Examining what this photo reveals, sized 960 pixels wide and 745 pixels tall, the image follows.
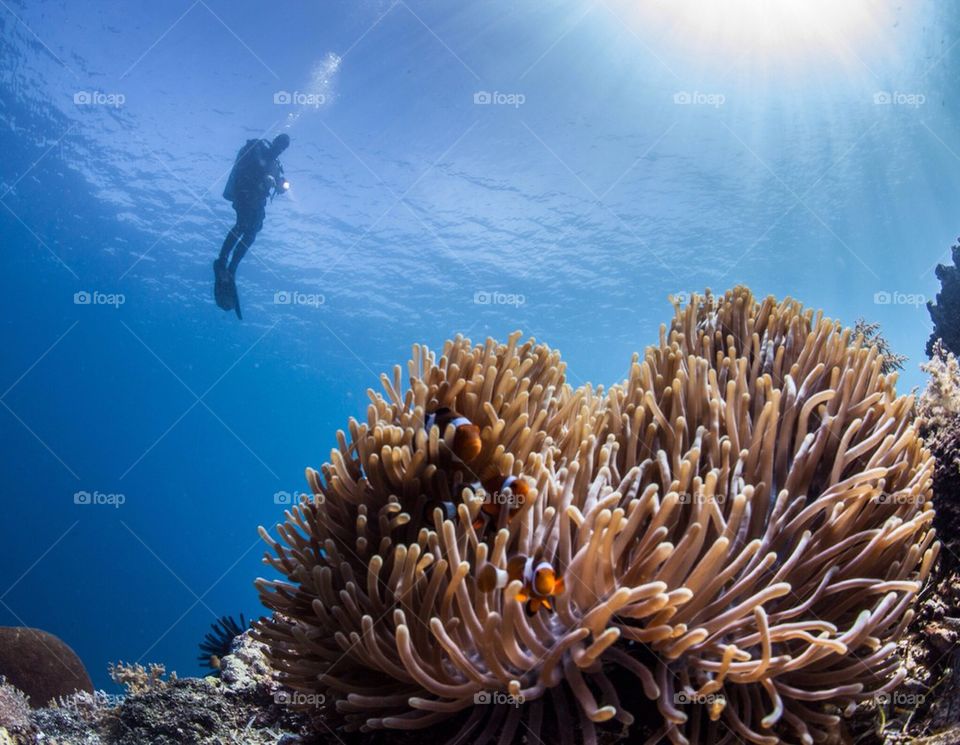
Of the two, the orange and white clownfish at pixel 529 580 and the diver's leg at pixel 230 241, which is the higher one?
the diver's leg at pixel 230 241

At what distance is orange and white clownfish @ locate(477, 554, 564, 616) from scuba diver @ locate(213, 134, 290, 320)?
57.8 feet

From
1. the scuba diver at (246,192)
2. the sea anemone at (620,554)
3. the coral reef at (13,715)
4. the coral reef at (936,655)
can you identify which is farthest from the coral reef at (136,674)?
the scuba diver at (246,192)

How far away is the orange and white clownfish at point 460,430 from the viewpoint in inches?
97.4

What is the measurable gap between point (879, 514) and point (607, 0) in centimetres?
2277

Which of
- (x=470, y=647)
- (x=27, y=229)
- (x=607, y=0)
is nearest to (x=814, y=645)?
(x=470, y=647)

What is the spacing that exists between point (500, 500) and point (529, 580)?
19.3 inches

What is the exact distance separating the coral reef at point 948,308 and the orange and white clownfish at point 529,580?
9.68 metres

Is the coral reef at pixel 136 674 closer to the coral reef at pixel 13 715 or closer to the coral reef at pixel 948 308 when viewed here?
the coral reef at pixel 13 715

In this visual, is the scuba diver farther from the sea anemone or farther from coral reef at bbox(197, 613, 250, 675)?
the sea anemone

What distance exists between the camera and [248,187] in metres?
17.8

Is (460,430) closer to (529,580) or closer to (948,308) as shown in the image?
(529,580)

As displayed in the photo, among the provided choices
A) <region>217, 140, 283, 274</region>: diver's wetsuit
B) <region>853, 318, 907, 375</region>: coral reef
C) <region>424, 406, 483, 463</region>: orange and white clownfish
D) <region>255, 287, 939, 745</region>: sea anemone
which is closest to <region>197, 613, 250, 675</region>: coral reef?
<region>255, 287, 939, 745</region>: sea anemone

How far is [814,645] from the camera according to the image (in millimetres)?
1766

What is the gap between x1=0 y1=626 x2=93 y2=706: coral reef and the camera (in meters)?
7.23
